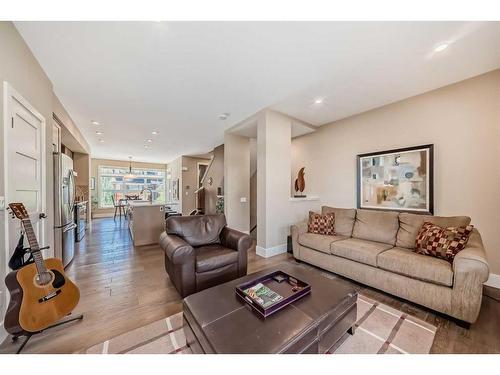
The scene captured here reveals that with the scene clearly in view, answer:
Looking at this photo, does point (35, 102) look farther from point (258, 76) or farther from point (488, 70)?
point (488, 70)

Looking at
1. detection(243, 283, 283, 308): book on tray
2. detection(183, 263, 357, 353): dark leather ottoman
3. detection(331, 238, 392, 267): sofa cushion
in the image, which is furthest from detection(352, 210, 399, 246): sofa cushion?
detection(243, 283, 283, 308): book on tray

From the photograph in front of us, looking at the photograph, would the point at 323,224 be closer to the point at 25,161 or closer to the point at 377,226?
the point at 377,226

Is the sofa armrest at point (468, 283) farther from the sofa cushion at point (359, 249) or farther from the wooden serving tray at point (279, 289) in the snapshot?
the wooden serving tray at point (279, 289)

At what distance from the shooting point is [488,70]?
2.34m

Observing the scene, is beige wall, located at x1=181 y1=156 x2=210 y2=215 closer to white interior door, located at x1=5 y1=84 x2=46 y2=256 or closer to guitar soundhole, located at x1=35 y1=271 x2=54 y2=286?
white interior door, located at x1=5 y1=84 x2=46 y2=256

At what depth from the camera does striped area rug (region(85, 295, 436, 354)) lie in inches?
56.1

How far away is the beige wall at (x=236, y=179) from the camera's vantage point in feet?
15.2

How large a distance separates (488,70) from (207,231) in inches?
163

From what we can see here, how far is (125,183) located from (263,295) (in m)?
10.3

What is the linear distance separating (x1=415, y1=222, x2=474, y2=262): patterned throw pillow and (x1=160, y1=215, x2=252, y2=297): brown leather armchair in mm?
2044

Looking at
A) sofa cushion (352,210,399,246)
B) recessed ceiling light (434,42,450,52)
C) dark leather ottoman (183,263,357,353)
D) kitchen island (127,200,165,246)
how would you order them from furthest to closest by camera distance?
kitchen island (127,200,165,246) → sofa cushion (352,210,399,246) → recessed ceiling light (434,42,450,52) → dark leather ottoman (183,263,357,353)

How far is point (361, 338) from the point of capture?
A: 1.53 m
